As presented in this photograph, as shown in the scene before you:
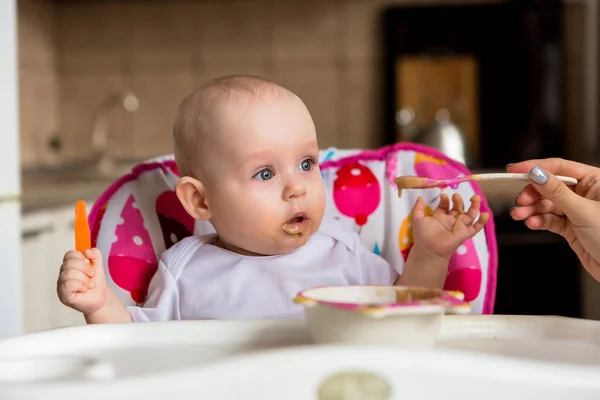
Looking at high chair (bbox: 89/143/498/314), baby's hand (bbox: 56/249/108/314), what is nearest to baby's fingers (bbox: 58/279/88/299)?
baby's hand (bbox: 56/249/108/314)

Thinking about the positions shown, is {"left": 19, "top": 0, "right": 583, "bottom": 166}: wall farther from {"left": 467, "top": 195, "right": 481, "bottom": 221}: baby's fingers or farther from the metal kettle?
{"left": 467, "top": 195, "right": 481, "bottom": 221}: baby's fingers

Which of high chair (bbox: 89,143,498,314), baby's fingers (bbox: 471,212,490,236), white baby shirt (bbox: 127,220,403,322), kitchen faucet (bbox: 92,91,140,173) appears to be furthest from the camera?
kitchen faucet (bbox: 92,91,140,173)

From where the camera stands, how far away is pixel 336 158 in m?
1.32

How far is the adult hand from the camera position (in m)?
0.97

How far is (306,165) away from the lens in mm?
1098

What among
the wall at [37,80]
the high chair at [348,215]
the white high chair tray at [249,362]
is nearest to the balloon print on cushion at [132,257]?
the high chair at [348,215]

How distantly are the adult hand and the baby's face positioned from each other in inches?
9.5

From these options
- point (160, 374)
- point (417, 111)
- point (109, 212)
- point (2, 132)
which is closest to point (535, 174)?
point (160, 374)

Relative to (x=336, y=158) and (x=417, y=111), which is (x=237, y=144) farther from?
(x=417, y=111)

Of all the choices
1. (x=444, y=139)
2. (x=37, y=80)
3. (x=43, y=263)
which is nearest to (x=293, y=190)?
(x=43, y=263)

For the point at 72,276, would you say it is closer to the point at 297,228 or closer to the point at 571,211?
the point at 297,228

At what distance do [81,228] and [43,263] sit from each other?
1.50m

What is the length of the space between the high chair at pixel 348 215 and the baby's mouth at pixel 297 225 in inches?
7.1

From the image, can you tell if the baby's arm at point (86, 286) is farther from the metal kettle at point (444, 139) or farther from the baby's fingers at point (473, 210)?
the metal kettle at point (444, 139)
